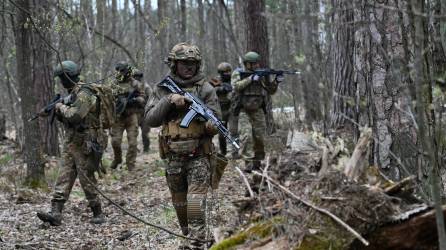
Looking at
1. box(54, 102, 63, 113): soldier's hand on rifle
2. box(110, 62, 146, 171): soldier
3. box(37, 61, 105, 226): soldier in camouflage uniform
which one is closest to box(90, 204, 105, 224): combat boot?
box(37, 61, 105, 226): soldier in camouflage uniform

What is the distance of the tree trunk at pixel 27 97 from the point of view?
356 inches

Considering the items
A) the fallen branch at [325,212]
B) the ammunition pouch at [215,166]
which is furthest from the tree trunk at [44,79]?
the fallen branch at [325,212]

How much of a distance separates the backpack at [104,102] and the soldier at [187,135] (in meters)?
2.01

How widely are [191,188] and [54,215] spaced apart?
2800 millimetres

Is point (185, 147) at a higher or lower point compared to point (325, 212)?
higher

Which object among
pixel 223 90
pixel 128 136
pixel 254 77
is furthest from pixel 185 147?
pixel 128 136

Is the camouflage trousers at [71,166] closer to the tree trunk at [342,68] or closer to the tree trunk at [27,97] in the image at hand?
the tree trunk at [27,97]

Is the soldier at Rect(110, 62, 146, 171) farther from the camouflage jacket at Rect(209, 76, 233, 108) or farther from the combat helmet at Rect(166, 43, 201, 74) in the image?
the combat helmet at Rect(166, 43, 201, 74)

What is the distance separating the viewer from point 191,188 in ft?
19.1

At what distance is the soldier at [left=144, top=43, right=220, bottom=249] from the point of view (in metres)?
5.74

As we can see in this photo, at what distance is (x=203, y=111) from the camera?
575 cm

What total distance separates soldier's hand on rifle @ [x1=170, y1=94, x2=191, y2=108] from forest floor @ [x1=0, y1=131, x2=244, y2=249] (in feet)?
3.26

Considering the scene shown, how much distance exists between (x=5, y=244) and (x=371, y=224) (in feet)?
16.0

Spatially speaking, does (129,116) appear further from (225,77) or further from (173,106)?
(173,106)
